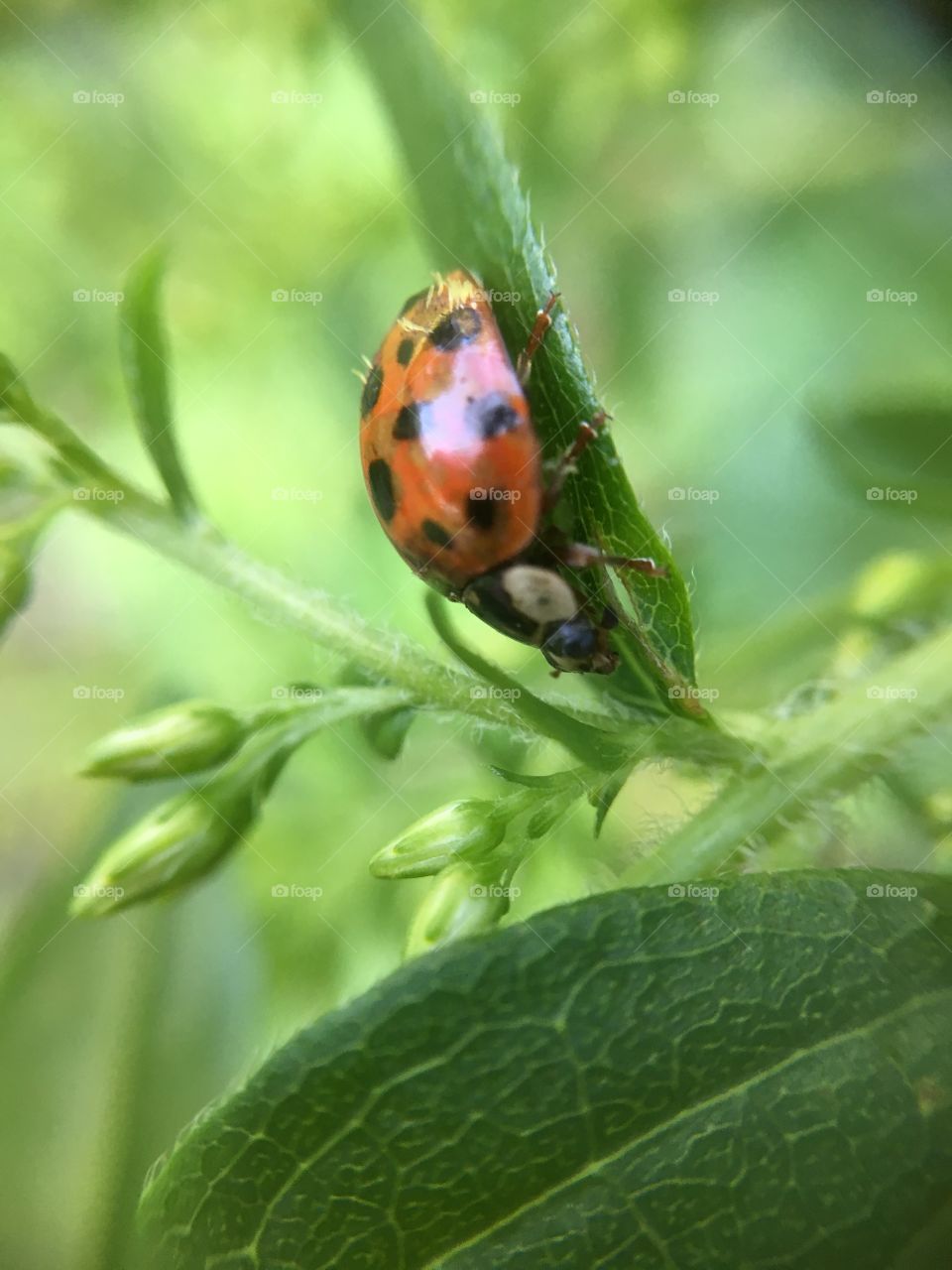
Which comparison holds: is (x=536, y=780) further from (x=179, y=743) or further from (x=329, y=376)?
(x=329, y=376)

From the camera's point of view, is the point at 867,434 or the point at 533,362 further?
the point at 867,434

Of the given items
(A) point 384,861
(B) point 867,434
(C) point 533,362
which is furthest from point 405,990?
(B) point 867,434

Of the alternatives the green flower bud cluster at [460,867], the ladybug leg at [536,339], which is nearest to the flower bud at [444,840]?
the green flower bud cluster at [460,867]

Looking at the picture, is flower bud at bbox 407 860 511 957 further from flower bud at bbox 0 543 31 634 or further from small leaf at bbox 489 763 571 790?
flower bud at bbox 0 543 31 634

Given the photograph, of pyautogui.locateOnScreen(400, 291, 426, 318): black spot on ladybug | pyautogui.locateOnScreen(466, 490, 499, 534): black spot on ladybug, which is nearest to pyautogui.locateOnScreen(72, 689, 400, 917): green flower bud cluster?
pyautogui.locateOnScreen(466, 490, 499, 534): black spot on ladybug

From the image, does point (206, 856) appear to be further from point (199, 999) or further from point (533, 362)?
point (533, 362)

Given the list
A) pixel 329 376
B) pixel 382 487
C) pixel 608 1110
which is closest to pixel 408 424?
pixel 382 487
